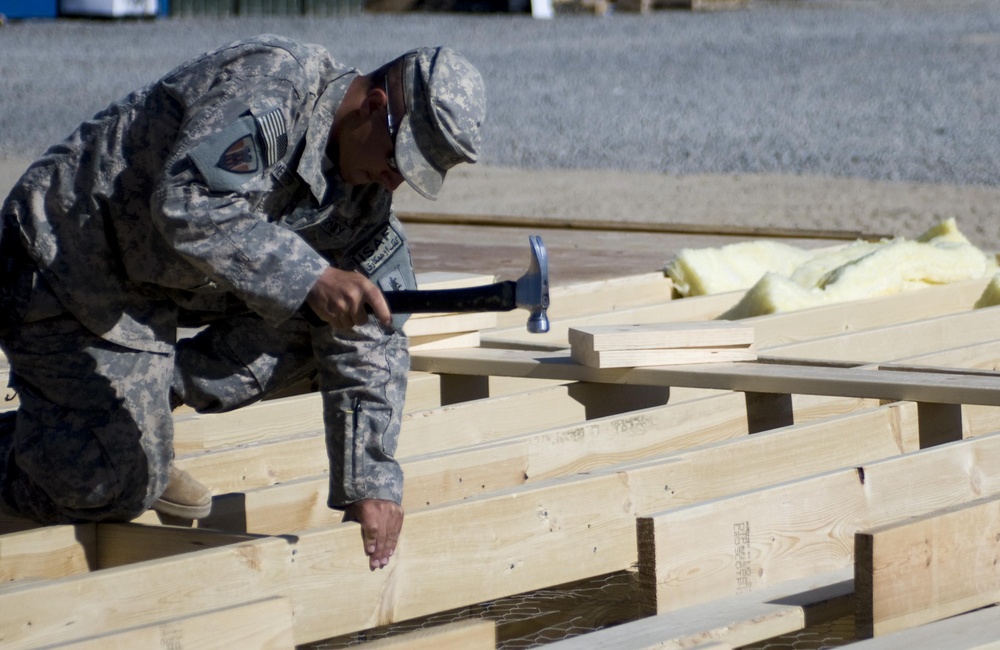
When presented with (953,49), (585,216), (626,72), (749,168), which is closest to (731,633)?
(585,216)

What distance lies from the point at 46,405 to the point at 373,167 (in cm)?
87

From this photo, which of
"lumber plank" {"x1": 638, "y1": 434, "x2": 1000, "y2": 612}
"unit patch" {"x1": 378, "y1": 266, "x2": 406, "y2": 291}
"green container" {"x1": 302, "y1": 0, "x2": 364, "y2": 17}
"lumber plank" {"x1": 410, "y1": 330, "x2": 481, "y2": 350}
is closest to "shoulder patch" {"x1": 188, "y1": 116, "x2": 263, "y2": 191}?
"unit patch" {"x1": 378, "y1": 266, "x2": 406, "y2": 291}

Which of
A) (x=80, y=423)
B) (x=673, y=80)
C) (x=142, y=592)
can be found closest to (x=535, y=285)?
(x=142, y=592)

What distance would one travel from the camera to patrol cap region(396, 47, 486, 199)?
7.80ft

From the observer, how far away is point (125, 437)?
2787 mm

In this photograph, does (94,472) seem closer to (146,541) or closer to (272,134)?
(146,541)

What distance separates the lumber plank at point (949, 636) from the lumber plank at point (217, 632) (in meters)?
0.87

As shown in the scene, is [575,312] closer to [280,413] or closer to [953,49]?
[280,413]

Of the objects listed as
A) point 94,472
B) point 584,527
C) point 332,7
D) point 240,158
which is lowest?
point 584,527

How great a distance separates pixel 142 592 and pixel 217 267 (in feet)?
1.75

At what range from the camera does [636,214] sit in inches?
332

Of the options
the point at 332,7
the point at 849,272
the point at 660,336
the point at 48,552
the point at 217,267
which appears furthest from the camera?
the point at 332,7

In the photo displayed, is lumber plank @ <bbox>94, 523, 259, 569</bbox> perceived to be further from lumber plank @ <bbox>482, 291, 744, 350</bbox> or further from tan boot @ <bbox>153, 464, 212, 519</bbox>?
lumber plank @ <bbox>482, 291, 744, 350</bbox>

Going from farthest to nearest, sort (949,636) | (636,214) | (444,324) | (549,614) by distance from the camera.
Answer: (636,214) → (444,324) → (549,614) → (949,636)
